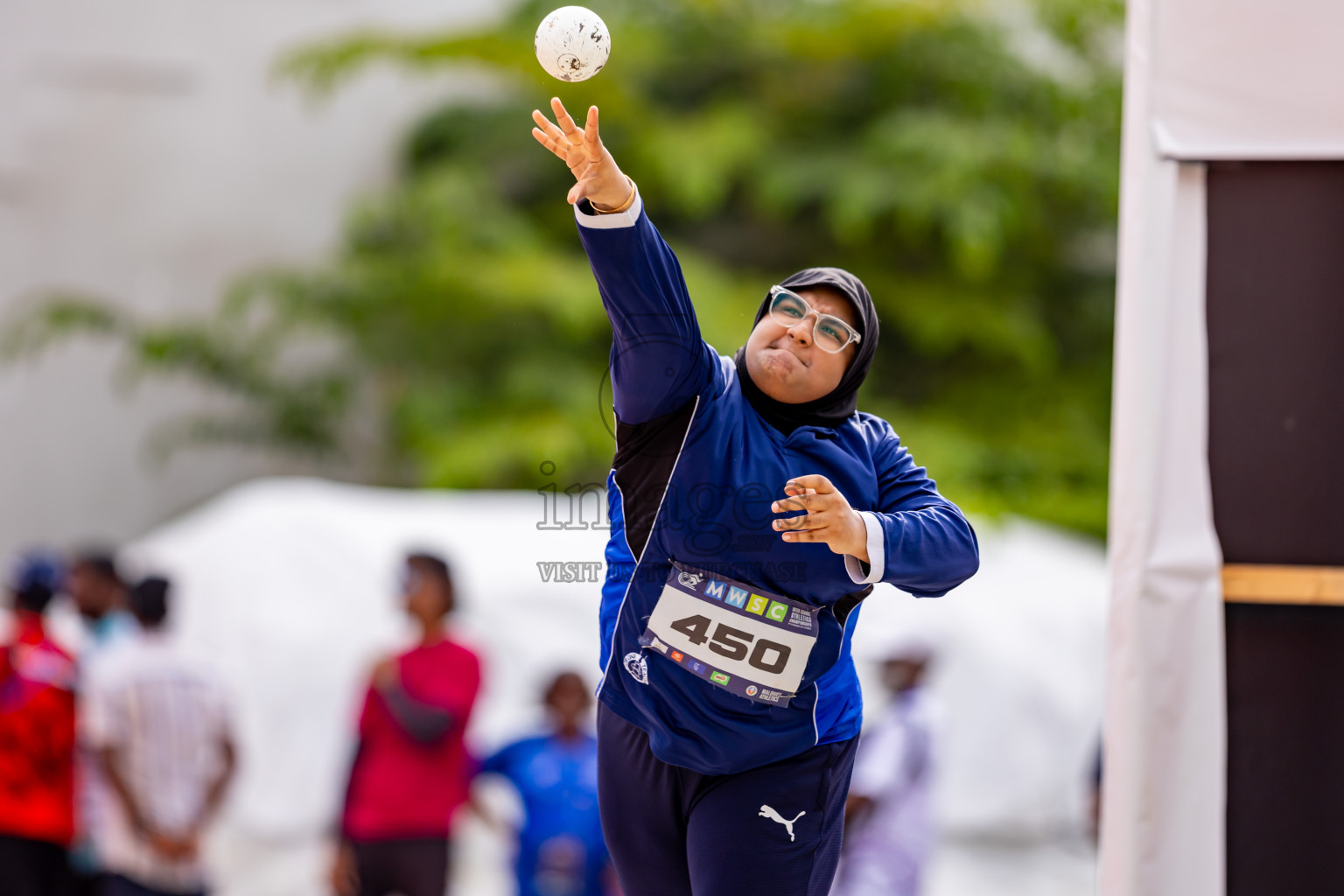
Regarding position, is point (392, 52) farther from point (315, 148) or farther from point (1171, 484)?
point (1171, 484)

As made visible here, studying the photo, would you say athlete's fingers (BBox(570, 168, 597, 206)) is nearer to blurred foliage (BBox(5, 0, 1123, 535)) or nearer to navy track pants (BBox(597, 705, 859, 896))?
navy track pants (BBox(597, 705, 859, 896))

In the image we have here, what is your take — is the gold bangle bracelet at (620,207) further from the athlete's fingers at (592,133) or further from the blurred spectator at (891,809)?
the blurred spectator at (891,809)

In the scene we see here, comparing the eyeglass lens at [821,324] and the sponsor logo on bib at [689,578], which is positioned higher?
the eyeglass lens at [821,324]

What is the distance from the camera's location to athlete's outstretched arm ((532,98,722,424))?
150 cm

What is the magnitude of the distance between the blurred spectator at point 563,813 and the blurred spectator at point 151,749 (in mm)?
1031

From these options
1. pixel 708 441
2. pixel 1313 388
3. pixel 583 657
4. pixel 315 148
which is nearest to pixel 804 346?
pixel 708 441

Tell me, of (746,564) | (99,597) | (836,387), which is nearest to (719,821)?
(746,564)

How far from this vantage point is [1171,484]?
86.0 inches

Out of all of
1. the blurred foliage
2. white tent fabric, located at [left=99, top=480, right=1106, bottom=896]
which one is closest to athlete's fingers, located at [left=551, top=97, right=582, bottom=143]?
white tent fabric, located at [left=99, top=480, right=1106, bottom=896]

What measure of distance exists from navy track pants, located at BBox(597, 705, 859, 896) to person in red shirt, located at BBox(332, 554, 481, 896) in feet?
6.75

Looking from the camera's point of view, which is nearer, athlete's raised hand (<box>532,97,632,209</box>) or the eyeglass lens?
athlete's raised hand (<box>532,97,632,209</box>)

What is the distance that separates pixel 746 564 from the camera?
1644 millimetres

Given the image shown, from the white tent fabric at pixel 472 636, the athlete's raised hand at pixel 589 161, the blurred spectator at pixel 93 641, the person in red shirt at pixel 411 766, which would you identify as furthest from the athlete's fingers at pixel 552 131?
the white tent fabric at pixel 472 636

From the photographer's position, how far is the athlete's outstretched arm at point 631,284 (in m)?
1.50
